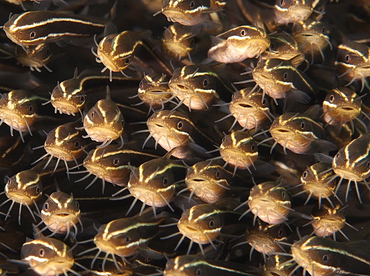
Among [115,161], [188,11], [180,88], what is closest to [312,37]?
[188,11]

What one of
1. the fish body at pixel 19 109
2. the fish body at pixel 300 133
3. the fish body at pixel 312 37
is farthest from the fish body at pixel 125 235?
the fish body at pixel 312 37

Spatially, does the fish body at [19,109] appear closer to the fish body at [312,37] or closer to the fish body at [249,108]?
the fish body at [249,108]

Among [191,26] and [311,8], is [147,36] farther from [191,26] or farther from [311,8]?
[311,8]

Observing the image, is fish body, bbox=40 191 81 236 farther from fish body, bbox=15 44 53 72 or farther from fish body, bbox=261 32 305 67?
fish body, bbox=261 32 305 67

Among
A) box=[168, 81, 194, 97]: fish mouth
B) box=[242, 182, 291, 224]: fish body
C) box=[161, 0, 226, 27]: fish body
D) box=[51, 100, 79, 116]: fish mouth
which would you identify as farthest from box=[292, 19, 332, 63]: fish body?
box=[51, 100, 79, 116]: fish mouth

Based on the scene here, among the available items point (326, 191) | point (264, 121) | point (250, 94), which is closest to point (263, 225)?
point (326, 191)

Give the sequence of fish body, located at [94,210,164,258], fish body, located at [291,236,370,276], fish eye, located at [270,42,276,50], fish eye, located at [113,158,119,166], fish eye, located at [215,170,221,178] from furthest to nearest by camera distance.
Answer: fish eye, located at [270,42,276,50] < fish eye, located at [113,158,119,166] < fish eye, located at [215,170,221,178] < fish body, located at [94,210,164,258] < fish body, located at [291,236,370,276]

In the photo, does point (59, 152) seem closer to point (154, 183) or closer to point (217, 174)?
point (154, 183)

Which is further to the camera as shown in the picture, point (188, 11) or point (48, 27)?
point (48, 27)
